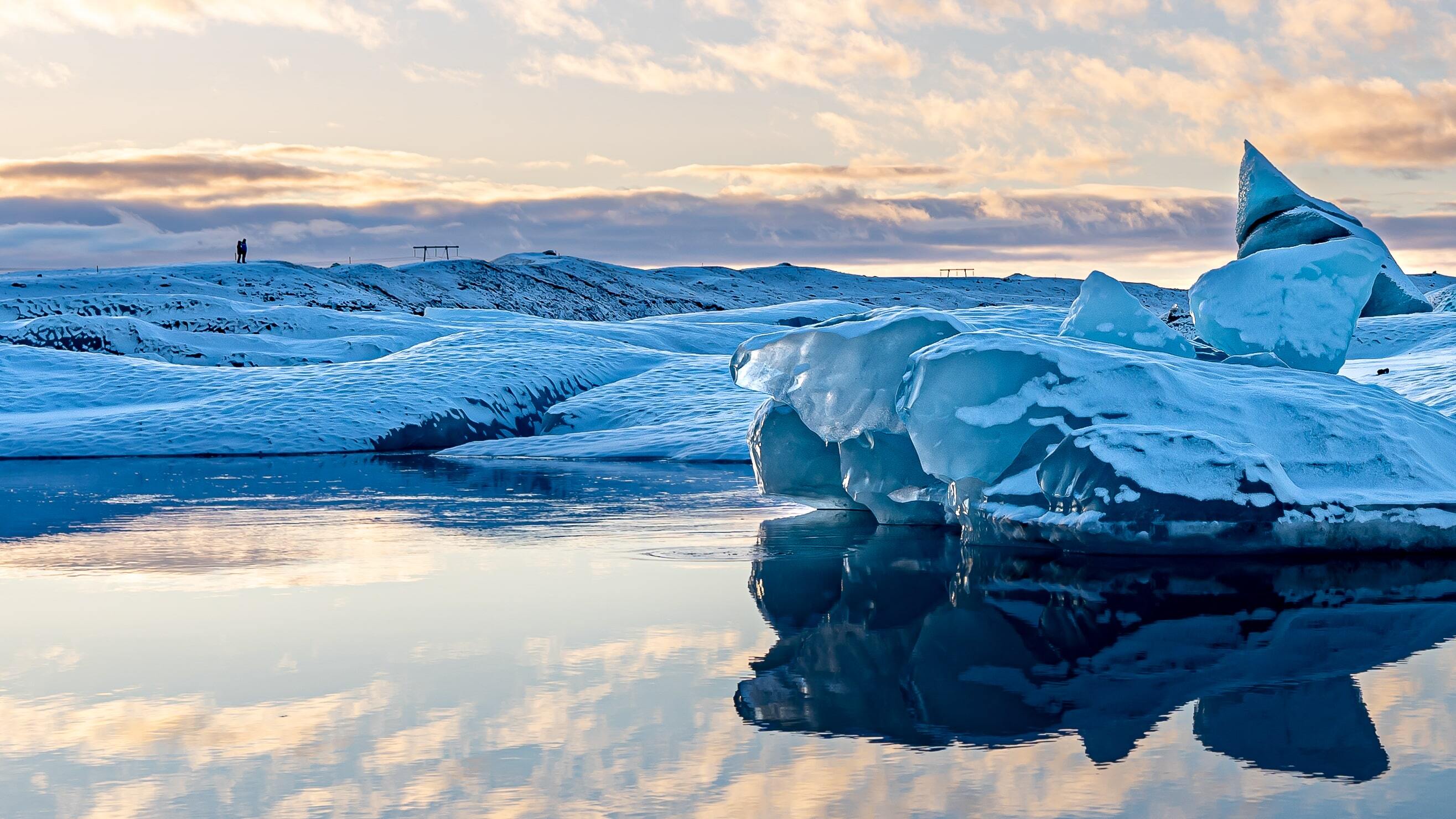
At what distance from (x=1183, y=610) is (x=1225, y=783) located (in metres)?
2.00

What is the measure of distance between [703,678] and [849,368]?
138 inches

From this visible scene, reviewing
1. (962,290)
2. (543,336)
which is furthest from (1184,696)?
(962,290)

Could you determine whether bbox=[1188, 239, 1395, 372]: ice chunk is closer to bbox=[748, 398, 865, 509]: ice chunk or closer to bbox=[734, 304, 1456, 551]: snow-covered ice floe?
bbox=[734, 304, 1456, 551]: snow-covered ice floe

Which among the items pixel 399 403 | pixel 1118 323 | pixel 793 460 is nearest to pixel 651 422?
pixel 399 403

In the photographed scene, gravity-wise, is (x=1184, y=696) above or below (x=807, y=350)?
below

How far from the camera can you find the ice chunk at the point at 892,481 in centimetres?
699

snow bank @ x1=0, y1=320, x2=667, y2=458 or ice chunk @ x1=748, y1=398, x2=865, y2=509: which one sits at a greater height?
ice chunk @ x1=748, y1=398, x2=865, y2=509

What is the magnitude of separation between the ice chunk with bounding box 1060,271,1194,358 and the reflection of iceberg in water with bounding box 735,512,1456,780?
7.48 feet

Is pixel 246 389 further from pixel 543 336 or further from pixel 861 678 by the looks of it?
pixel 861 678

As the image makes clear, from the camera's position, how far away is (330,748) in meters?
3.06

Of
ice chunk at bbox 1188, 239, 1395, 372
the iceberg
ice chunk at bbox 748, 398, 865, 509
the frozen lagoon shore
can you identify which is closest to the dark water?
the frozen lagoon shore

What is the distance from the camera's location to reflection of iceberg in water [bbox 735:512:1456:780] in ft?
10.7

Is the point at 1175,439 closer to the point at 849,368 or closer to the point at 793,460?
the point at 849,368

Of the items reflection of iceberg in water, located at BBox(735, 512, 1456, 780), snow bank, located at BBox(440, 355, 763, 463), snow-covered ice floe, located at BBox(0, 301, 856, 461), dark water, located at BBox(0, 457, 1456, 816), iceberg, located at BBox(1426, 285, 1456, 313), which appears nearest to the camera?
dark water, located at BBox(0, 457, 1456, 816)
